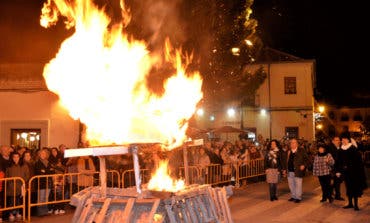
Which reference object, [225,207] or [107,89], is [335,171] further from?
[107,89]

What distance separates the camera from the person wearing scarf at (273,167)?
13.9m

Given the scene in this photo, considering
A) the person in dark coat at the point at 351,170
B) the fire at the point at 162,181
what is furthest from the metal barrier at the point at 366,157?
the fire at the point at 162,181

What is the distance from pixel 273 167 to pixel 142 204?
8.07 metres

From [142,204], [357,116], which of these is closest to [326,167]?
[142,204]

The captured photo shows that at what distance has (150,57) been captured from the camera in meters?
15.9

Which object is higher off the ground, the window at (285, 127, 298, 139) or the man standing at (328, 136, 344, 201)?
the window at (285, 127, 298, 139)

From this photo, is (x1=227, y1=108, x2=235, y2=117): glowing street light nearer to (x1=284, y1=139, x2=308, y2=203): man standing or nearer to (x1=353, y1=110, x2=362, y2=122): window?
(x1=284, y1=139, x2=308, y2=203): man standing

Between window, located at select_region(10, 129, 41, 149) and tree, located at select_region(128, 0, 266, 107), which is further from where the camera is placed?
window, located at select_region(10, 129, 41, 149)

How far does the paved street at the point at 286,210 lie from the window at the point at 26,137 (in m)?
6.32

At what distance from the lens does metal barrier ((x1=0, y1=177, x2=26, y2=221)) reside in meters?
10.9

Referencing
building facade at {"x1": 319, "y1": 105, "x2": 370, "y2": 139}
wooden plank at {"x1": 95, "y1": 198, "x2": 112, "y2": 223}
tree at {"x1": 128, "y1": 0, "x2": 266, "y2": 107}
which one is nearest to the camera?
wooden plank at {"x1": 95, "y1": 198, "x2": 112, "y2": 223}

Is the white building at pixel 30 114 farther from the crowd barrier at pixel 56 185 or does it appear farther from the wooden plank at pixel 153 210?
the wooden plank at pixel 153 210

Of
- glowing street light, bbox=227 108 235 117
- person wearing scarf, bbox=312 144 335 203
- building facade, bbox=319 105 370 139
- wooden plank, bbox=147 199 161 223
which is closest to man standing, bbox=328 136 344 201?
person wearing scarf, bbox=312 144 335 203

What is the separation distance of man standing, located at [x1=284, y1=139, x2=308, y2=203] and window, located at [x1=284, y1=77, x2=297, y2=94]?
90.9ft
